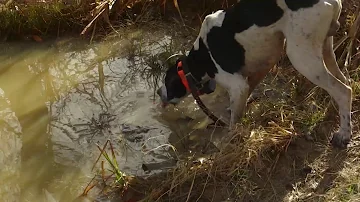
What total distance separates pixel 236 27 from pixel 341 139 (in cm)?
120

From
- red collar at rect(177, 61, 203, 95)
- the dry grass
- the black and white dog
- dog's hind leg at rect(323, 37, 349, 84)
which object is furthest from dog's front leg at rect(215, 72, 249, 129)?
dog's hind leg at rect(323, 37, 349, 84)

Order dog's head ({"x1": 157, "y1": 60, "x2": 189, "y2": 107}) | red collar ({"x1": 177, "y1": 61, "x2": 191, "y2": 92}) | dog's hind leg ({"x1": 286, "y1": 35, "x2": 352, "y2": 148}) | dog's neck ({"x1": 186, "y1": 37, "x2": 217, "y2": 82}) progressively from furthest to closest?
1. dog's head ({"x1": 157, "y1": 60, "x2": 189, "y2": 107})
2. red collar ({"x1": 177, "y1": 61, "x2": 191, "y2": 92})
3. dog's neck ({"x1": 186, "y1": 37, "x2": 217, "y2": 82})
4. dog's hind leg ({"x1": 286, "y1": 35, "x2": 352, "y2": 148})

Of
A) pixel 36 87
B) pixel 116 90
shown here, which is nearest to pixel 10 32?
pixel 36 87

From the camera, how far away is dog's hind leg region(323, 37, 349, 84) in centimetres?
401

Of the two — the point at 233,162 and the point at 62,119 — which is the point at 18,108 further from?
the point at 233,162

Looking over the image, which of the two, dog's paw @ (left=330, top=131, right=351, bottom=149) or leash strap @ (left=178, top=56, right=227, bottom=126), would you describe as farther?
leash strap @ (left=178, top=56, right=227, bottom=126)

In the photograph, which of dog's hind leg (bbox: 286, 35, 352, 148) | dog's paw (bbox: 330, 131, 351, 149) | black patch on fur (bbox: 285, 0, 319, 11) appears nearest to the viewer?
black patch on fur (bbox: 285, 0, 319, 11)

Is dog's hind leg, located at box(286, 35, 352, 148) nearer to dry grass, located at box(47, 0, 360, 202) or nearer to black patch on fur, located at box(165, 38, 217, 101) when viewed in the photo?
dry grass, located at box(47, 0, 360, 202)

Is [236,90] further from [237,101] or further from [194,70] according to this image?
[194,70]

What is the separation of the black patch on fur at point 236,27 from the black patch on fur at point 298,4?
0.27 ft

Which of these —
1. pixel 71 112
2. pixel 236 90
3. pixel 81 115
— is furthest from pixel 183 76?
pixel 71 112

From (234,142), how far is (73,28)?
3160 millimetres

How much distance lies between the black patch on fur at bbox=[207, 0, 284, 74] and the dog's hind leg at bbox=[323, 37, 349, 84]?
0.55 metres

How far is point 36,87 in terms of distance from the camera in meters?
5.49
